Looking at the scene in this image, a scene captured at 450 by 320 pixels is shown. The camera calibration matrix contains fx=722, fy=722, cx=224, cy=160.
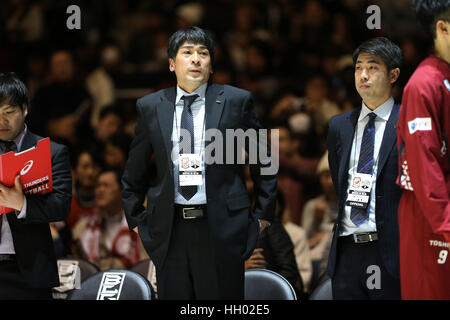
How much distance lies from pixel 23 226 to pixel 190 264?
922 mm

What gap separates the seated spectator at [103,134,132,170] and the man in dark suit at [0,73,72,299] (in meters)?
A: 2.46

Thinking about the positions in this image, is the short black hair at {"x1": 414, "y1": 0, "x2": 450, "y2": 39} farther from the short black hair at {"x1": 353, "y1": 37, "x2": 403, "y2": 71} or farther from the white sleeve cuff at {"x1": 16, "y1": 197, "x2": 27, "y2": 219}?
the white sleeve cuff at {"x1": 16, "y1": 197, "x2": 27, "y2": 219}

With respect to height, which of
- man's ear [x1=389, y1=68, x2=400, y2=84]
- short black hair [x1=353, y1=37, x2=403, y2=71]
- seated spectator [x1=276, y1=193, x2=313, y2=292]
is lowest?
seated spectator [x1=276, y1=193, x2=313, y2=292]

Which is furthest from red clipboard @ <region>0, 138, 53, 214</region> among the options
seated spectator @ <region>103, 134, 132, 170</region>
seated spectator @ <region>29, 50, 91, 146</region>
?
seated spectator @ <region>29, 50, 91, 146</region>

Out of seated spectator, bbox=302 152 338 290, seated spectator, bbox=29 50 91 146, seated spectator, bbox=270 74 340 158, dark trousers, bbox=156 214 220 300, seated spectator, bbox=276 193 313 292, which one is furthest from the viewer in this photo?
seated spectator, bbox=29 50 91 146

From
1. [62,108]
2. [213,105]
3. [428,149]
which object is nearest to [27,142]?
[213,105]

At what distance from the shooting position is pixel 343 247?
148 inches

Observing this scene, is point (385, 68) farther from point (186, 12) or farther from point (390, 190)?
point (186, 12)

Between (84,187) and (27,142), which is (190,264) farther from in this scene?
(84,187)

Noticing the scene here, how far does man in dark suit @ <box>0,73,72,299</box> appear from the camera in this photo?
374cm

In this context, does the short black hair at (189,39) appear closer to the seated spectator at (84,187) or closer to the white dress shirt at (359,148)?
the white dress shirt at (359,148)

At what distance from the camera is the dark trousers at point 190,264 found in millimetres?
3572

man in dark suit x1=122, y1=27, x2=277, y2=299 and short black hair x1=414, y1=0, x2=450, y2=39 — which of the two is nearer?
short black hair x1=414, y1=0, x2=450, y2=39

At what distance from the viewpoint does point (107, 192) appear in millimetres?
5645
